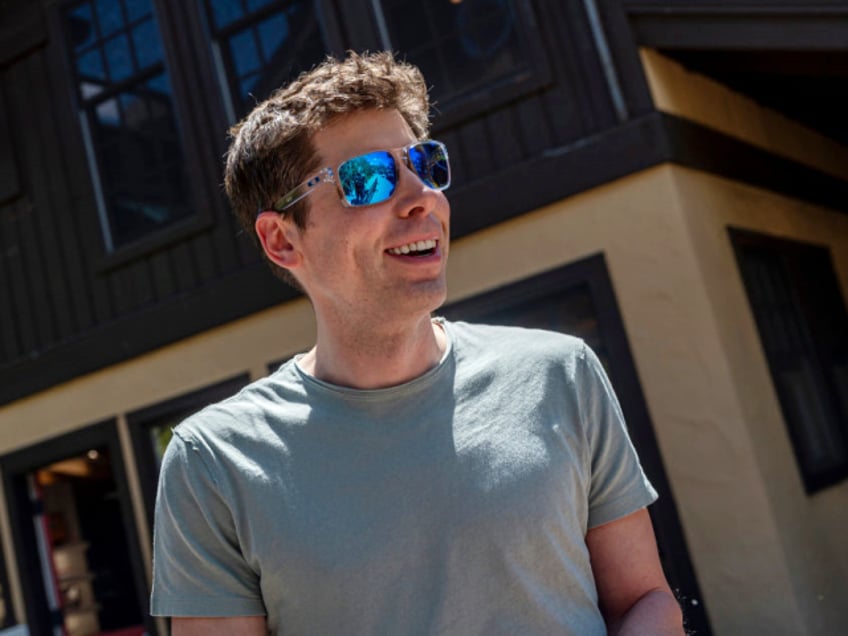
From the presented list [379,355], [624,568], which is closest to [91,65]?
[379,355]

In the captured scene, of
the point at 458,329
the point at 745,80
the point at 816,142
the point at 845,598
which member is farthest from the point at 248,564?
the point at 816,142

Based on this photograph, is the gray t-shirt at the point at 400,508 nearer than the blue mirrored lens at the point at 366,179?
Yes

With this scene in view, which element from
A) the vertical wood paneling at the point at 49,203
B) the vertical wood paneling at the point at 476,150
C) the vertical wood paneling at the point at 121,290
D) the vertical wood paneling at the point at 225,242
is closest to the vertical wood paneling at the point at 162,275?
the vertical wood paneling at the point at 121,290

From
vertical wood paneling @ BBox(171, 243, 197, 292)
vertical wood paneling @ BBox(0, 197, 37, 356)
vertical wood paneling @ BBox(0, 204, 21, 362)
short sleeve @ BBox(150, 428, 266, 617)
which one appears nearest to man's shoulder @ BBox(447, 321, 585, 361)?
short sleeve @ BBox(150, 428, 266, 617)

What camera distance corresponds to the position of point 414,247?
1.93 meters

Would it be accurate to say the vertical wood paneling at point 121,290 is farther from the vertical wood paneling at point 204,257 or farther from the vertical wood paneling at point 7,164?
the vertical wood paneling at point 7,164

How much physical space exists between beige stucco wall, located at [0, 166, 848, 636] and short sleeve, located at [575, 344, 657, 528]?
12.4 ft

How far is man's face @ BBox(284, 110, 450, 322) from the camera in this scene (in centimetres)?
188

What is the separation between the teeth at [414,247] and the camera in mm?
A: 1924

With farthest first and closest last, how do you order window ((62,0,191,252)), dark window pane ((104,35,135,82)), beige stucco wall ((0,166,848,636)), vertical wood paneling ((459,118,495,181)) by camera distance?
dark window pane ((104,35,135,82))
window ((62,0,191,252))
vertical wood paneling ((459,118,495,181))
beige stucco wall ((0,166,848,636))

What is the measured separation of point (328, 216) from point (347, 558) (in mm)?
669

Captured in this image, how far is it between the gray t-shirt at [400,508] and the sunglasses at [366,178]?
1.21 ft

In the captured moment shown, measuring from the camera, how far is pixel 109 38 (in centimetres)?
775

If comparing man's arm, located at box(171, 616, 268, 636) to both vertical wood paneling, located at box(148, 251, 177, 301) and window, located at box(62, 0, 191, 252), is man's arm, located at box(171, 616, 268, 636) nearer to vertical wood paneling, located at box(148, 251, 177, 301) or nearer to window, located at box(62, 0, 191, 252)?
vertical wood paneling, located at box(148, 251, 177, 301)
